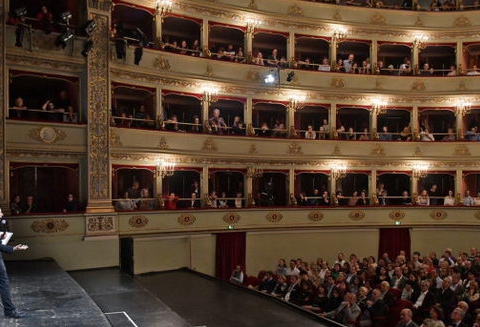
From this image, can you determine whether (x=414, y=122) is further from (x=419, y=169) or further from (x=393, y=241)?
(x=393, y=241)

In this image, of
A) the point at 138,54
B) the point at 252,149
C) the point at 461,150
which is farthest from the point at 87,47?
the point at 461,150

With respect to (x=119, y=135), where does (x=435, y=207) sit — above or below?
below

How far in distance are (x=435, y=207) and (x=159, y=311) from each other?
1328 centimetres

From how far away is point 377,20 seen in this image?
20.4m

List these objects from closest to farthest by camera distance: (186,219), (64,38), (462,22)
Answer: (64,38) < (186,219) < (462,22)

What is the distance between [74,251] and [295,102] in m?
9.94

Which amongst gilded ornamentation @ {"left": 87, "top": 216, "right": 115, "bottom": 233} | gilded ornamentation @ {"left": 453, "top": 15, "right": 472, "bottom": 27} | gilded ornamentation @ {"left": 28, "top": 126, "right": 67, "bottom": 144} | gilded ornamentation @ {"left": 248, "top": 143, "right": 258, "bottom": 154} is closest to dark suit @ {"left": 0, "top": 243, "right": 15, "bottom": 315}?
gilded ornamentation @ {"left": 87, "top": 216, "right": 115, "bottom": 233}

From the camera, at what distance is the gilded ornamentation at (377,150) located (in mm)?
19750

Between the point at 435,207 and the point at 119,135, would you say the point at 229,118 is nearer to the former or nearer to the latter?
the point at 119,135

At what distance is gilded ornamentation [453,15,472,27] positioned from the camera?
2058cm

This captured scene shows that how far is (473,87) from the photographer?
66.3ft

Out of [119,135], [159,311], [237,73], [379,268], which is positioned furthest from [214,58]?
[159,311]

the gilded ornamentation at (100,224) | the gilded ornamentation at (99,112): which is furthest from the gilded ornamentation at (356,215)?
the gilded ornamentation at (99,112)

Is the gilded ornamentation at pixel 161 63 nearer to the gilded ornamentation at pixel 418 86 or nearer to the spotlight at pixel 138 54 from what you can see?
the spotlight at pixel 138 54
